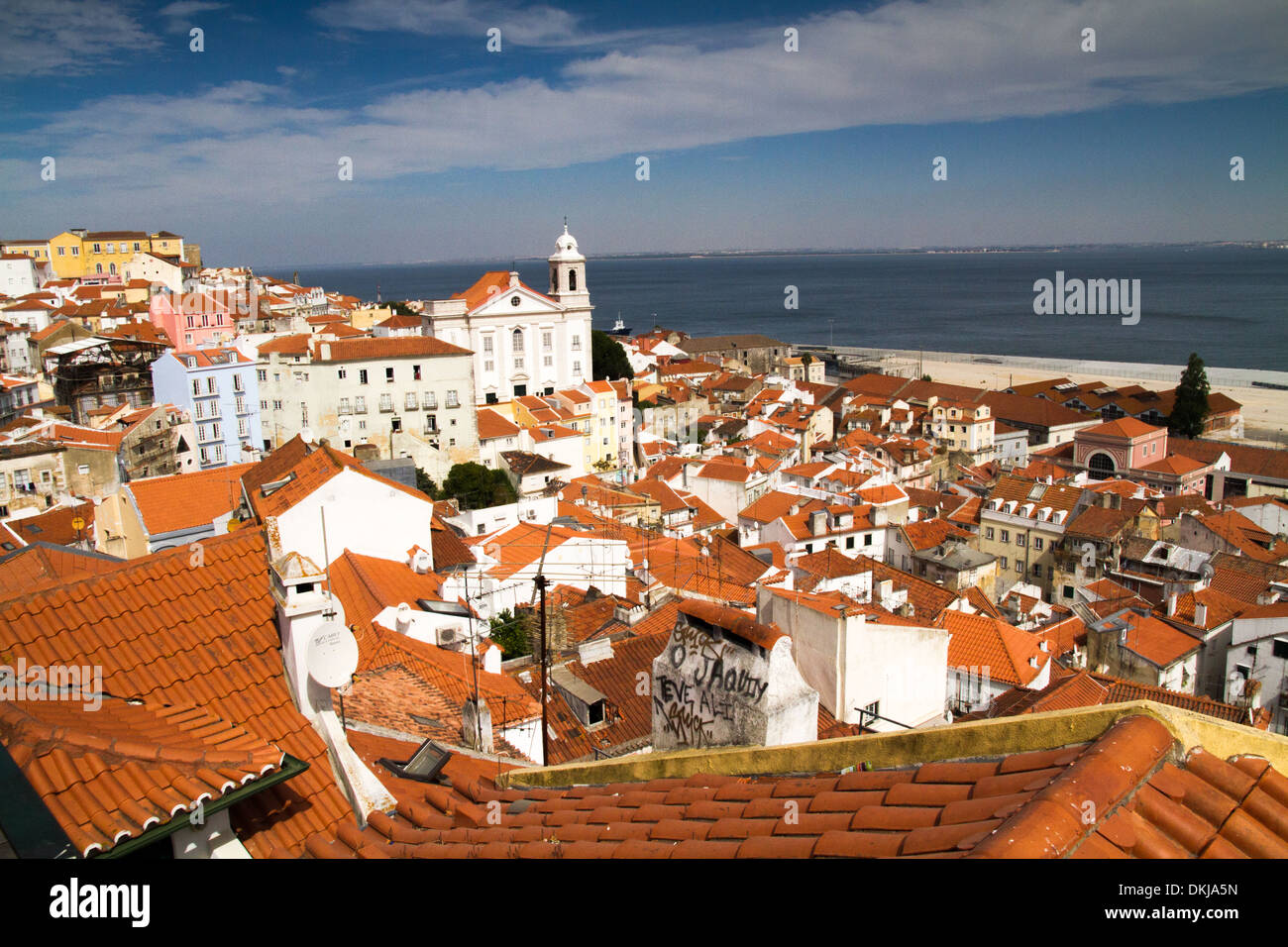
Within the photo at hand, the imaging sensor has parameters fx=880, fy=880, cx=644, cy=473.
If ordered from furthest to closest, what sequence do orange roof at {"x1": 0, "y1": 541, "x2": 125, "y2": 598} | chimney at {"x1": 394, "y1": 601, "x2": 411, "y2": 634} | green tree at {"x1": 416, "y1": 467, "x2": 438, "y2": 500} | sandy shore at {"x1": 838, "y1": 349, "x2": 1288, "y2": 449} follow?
sandy shore at {"x1": 838, "y1": 349, "x2": 1288, "y2": 449} < green tree at {"x1": 416, "y1": 467, "x2": 438, "y2": 500} < chimney at {"x1": 394, "y1": 601, "x2": 411, "y2": 634} < orange roof at {"x1": 0, "y1": 541, "x2": 125, "y2": 598}

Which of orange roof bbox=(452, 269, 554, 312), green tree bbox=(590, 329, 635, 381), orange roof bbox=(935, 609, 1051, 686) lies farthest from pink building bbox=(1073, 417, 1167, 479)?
green tree bbox=(590, 329, 635, 381)

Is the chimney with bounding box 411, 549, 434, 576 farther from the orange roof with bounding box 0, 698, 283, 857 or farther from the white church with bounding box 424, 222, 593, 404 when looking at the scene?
the white church with bounding box 424, 222, 593, 404

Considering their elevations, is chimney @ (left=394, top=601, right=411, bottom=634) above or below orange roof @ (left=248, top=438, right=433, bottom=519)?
below

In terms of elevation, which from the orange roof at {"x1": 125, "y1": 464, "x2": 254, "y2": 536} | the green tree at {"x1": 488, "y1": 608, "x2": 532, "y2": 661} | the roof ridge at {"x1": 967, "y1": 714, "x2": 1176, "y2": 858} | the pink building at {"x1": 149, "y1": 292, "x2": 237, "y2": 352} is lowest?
the green tree at {"x1": 488, "y1": 608, "x2": 532, "y2": 661}

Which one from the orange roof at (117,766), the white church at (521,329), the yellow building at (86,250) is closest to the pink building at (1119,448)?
the white church at (521,329)
